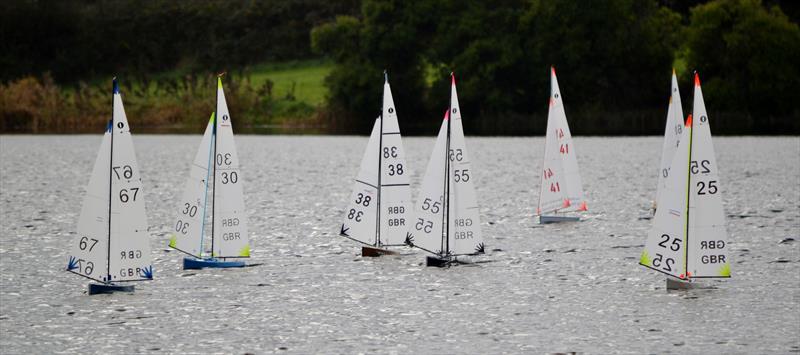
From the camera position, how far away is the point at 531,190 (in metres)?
66.2

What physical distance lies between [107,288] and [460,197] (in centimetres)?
920

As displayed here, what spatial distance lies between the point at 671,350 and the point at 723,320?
11.5 feet

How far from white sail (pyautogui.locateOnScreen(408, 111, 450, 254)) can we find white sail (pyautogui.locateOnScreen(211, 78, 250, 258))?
465 centimetres

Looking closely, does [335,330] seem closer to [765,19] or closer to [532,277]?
[532,277]

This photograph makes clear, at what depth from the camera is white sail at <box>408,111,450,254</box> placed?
3462cm

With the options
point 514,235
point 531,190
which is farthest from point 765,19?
point 514,235

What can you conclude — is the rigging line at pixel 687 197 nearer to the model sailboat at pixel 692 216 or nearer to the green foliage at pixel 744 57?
the model sailboat at pixel 692 216

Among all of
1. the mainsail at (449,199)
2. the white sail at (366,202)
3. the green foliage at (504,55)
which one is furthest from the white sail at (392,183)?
the green foliage at (504,55)

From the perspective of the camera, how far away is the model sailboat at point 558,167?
4638 cm

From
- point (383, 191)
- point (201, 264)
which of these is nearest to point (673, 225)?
point (383, 191)

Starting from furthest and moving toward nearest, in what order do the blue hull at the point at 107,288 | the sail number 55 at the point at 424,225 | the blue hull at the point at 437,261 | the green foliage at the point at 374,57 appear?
the green foliage at the point at 374,57 < the blue hull at the point at 437,261 < the sail number 55 at the point at 424,225 < the blue hull at the point at 107,288

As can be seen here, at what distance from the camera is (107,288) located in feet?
106

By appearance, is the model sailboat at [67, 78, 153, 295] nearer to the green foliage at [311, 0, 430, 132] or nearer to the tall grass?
the tall grass

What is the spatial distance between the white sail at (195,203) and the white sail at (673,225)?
11.0 m
